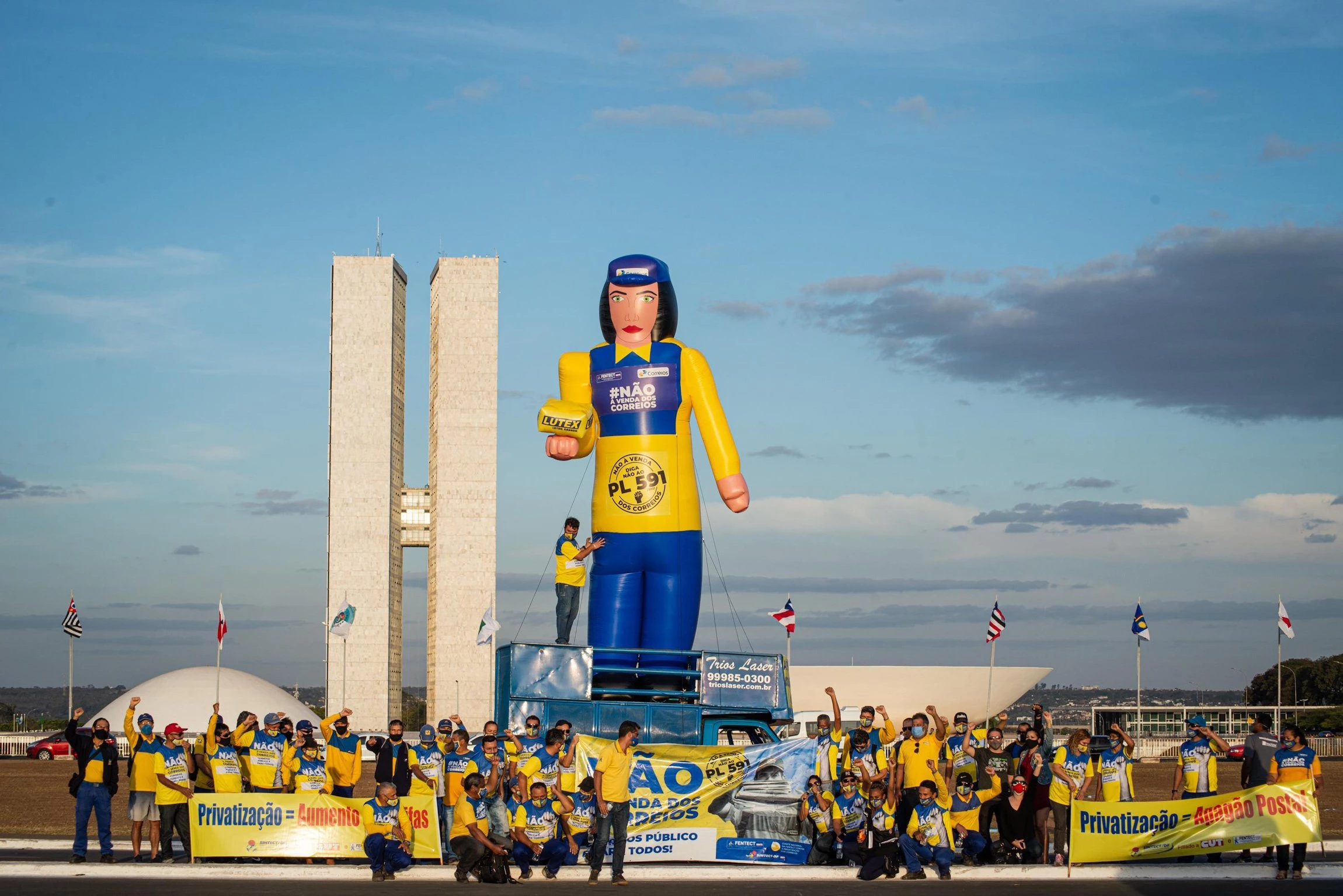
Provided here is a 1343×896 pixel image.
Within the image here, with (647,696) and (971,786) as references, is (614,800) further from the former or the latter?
(971,786)

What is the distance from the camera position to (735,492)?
62.2 feet

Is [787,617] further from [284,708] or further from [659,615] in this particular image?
[284,708]

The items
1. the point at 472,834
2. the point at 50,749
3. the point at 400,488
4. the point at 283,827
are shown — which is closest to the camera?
the point at 472,834

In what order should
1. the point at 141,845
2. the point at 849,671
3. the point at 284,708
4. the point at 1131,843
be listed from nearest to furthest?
the point at 1131,843 → the point at 141,845 → the point at 849,671 → the point at 284,708

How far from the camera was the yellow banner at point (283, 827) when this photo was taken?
49.3ft

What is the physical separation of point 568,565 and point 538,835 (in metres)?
4.51

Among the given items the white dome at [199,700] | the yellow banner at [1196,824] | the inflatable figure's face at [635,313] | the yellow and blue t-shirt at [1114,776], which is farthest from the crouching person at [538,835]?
the white dome at [199,700]

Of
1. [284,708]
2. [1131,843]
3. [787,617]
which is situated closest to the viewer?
[1131,843]

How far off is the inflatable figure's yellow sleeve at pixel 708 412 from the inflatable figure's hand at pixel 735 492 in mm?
72

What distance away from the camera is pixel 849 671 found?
52.2m

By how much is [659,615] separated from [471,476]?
50.3 metres

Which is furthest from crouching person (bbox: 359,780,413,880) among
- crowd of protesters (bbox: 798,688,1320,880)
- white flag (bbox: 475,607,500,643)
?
white flag (bbox: 475,607,500,643)

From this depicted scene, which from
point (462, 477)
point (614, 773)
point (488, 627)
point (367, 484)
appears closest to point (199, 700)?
point (367, 484)

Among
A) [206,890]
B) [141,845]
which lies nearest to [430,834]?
[206,890]
